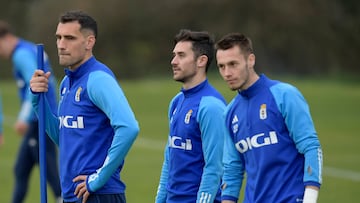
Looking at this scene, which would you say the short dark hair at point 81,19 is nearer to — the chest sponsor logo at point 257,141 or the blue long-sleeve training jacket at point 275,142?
the blue long-sleeve training jacket at point 275,142

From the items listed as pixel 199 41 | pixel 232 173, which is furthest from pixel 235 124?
pixel 199 41

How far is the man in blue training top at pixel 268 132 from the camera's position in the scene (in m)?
7.90

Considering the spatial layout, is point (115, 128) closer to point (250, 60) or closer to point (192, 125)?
point (192, 125)

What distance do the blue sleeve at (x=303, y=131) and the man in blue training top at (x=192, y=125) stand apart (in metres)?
0.86

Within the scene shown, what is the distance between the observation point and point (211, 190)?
851cm

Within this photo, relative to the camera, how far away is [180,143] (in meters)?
8.94

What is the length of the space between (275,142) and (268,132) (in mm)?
100

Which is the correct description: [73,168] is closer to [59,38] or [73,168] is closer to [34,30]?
[59,38]

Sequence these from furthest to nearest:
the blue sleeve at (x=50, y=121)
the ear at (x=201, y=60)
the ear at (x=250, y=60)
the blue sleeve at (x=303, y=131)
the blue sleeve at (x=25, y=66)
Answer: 1. the blue sleeve at (x=25, y=66)
2. the ear at (x=201, y=60)
3. the blue sleeve at (x=50, y=121)
4. the ear at (x=250, y=60)
5. the blue sleeve at (x=303, y=131)

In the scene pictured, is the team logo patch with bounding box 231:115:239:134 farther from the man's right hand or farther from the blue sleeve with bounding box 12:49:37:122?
the blue sleeve with bounding box 12:49:37:122

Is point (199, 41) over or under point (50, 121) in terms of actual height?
over

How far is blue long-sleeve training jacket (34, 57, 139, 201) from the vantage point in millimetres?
7930

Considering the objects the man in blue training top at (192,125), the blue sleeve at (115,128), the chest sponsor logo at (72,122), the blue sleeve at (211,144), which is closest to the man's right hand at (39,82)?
the chest sponsor logo at (72,122)

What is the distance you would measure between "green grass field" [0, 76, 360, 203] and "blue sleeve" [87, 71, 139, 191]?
7.96 meters
